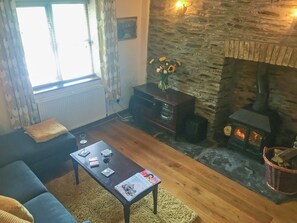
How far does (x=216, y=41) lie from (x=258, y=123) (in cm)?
121

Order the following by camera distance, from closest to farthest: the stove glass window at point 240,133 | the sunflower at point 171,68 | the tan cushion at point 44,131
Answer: the tan cushion at point 44,131 → the stove glass window at point 240,133 → the sunflower at point 171,68

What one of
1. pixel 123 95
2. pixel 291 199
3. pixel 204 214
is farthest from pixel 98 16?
pixel 291 199

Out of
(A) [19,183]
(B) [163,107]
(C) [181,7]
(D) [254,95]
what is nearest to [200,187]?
(B) [163,107]

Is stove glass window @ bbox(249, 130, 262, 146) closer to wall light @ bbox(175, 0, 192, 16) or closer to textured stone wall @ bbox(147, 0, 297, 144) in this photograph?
textured stone wall @ bbox(147, 0, 297, 144)

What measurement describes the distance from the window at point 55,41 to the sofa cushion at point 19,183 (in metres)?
1.40

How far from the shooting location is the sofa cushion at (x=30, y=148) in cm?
262

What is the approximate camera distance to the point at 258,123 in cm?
311

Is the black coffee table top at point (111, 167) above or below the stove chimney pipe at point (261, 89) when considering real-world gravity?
Result: below

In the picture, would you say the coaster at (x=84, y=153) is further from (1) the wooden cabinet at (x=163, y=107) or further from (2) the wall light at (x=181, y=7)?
(2) the wall light at (x=181, y=7)

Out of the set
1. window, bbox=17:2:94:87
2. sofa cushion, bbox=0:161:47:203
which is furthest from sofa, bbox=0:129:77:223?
window, bbox=17:2:94:87

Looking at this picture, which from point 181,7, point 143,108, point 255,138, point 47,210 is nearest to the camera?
point 47,210

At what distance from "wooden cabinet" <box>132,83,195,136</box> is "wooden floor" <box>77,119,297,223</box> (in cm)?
31

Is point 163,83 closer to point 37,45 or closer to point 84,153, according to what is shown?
point 84,153

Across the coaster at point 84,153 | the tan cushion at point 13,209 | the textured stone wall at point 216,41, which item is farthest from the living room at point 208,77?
the tan cushion at point 13,209
